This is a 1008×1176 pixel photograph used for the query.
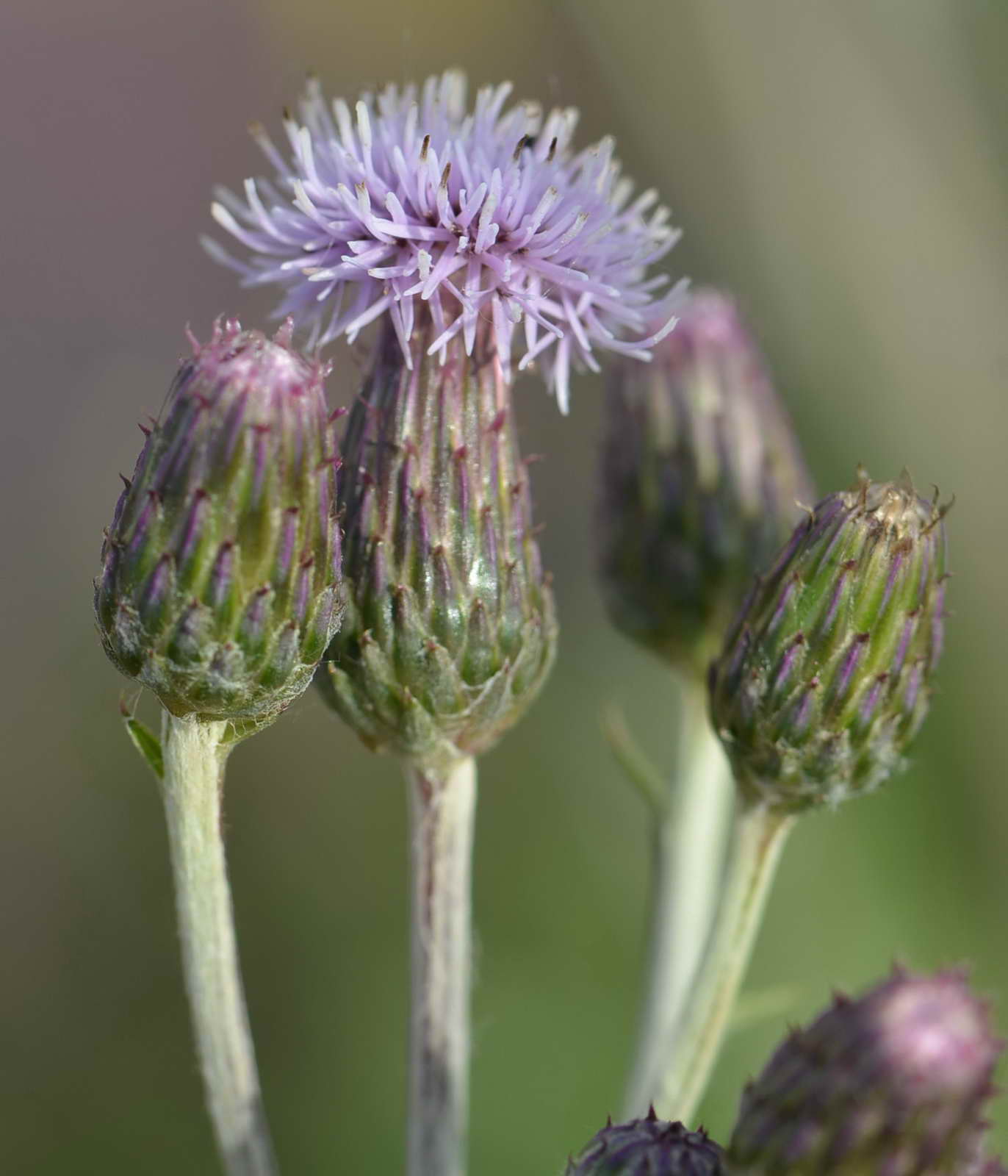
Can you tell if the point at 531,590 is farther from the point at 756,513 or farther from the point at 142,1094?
the point at 142,1094

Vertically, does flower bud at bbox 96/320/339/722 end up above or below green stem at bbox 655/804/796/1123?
above

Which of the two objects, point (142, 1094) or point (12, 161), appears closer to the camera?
point (142, 1094)

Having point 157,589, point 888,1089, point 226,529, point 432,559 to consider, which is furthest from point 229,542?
point 888,1089

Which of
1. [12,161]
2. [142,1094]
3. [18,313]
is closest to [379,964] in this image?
[142,1094]

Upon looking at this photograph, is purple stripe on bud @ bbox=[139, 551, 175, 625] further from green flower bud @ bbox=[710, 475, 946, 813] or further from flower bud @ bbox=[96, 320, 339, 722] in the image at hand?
green flower bud @ bbox=[710, 475, 946, 813]

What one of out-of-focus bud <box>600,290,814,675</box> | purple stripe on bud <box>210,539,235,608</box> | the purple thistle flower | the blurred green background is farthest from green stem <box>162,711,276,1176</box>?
the blurred green background

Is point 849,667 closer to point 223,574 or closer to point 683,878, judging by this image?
point 683,878
